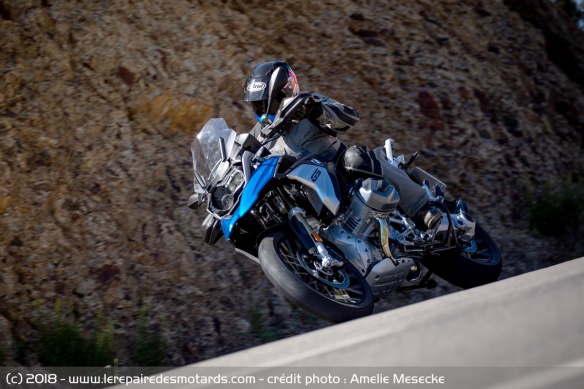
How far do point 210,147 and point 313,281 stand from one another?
125 centimetres

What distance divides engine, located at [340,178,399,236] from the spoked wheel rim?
15.9 inches

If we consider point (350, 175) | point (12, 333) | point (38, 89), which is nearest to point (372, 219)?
point (350, 175)

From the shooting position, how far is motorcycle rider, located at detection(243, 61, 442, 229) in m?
5.74

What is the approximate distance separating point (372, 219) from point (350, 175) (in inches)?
15.3

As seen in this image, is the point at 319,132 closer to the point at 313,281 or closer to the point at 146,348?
the point at 313,281

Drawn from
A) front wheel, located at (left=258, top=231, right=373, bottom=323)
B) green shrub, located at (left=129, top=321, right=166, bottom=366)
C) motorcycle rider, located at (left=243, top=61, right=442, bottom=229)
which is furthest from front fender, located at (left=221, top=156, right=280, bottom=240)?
green shrub, located at (left=129, top=321, right=166, bottom=366)

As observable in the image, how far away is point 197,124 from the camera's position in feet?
25.9

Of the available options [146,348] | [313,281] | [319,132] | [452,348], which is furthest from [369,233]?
[452,348]

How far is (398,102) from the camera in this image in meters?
8.76

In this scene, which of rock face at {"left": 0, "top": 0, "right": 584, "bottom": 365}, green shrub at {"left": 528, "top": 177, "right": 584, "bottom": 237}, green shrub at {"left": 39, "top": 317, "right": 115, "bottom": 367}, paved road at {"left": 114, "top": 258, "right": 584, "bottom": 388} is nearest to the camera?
paved road at {"left": 114, "top": 258, "right": 584, "bottom": 388}

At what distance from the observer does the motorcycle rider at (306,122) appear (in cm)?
574

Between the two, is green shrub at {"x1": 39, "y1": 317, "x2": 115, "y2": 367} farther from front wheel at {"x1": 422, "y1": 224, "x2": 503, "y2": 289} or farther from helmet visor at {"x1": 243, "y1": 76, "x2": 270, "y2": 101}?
front wheel at {"x1": 422, "y1": 224, "x2": 503, "y2": 289}

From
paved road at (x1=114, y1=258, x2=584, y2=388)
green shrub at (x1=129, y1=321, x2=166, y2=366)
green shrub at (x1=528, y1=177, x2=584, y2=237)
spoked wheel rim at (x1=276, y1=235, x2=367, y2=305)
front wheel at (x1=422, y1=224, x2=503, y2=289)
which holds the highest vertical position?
paved road at (x1=114, y1=258, x2=584, y2=388)

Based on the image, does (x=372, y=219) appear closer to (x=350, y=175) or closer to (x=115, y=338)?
(x=350, y=175)
